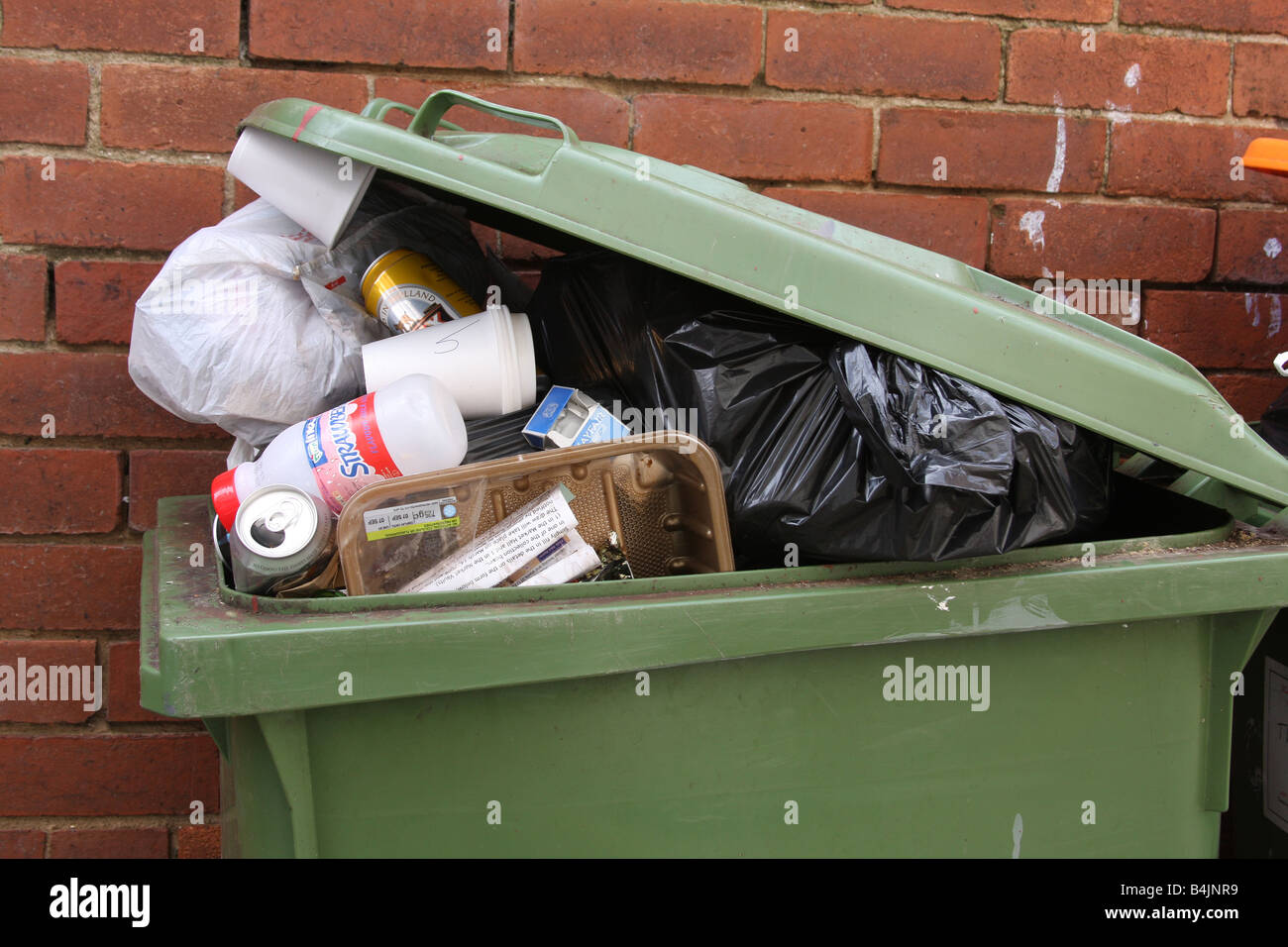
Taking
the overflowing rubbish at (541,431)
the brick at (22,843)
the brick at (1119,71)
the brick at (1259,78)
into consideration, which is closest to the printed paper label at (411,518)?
the overflowing rubbish at (541,431)

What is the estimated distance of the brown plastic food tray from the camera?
1015 mm

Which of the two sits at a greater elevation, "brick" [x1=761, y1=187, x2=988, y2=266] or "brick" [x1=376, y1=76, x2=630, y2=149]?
"brick" [x1=376, y1=76, x2=630, y2=149]

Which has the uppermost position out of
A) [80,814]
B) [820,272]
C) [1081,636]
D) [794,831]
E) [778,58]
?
[778,58]

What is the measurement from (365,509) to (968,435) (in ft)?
1.98

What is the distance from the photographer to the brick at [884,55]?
5.64 ft

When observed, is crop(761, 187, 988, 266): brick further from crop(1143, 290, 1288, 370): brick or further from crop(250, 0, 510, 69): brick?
crop(250, 0, 510, 69): brick

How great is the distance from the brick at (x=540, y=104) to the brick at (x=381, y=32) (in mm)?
37

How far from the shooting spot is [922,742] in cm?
105

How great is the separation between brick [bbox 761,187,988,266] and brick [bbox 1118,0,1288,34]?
42cm

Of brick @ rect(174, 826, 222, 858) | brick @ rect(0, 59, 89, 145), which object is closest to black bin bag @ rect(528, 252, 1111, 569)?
brick @ rect(0, 59, 89, 145)
